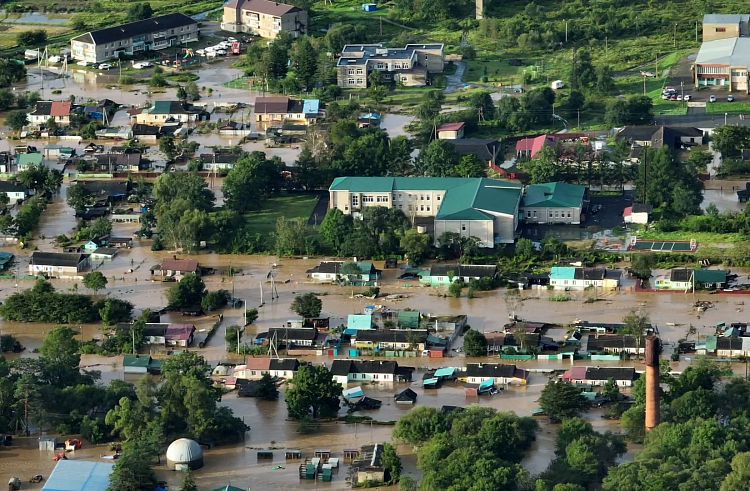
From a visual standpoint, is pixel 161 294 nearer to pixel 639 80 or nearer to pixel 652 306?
pixel 652 306

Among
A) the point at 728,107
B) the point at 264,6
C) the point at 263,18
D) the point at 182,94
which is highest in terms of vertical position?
the point at 264,6

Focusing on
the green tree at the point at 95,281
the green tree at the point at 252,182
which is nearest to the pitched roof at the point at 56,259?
the green tree at the point at 95,281

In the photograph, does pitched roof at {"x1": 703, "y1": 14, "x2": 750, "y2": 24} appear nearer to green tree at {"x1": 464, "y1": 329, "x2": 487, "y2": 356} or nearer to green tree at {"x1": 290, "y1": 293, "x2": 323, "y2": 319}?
green tree at {"x1": 290, "y1": 293, "x2": 323, "y2": 319}

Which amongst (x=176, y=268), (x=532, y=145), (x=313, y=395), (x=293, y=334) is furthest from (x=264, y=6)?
(x=313, y=395)

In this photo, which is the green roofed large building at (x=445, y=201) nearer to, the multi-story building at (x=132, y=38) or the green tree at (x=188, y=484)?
the green tree at (x=188, y=484)

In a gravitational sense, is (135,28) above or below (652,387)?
above

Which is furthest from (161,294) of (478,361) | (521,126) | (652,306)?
(521,126)

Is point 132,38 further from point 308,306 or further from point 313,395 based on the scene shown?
point 313,395
